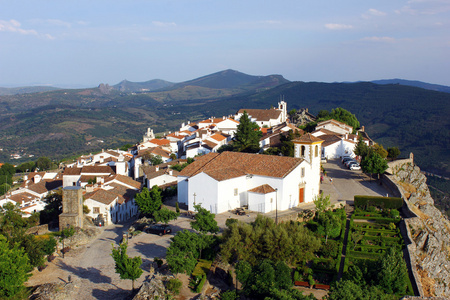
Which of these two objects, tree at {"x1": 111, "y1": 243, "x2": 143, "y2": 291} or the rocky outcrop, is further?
the rocky outcrop

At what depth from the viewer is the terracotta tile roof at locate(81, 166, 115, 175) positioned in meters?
50.1

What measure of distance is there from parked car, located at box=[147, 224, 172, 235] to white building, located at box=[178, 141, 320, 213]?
3.48 m

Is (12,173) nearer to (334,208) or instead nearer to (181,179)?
(181,179)

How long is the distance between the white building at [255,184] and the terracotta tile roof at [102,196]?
26.9 ft

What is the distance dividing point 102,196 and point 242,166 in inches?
538

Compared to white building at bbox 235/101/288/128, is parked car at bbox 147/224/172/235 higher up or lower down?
lower down

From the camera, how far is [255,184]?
3114 centimetres

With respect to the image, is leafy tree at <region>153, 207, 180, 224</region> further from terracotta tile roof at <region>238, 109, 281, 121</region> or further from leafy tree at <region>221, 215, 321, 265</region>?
terracotta tile roof at <region>238, 109, 281, 121</region>

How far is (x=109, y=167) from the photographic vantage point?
169 feet

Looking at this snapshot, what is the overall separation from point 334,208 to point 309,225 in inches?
174

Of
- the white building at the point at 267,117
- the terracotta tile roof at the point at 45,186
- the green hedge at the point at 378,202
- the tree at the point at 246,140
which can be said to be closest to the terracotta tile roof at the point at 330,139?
the tree at the point at 246,140

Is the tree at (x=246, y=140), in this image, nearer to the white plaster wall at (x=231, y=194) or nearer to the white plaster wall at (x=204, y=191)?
the white plaster wall at (x=231, y=194)

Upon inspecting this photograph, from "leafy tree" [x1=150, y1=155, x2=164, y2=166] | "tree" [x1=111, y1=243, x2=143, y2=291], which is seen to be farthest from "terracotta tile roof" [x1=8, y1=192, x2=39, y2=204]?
"tree" [x1=111, y1=243, x2=143, y2=291]

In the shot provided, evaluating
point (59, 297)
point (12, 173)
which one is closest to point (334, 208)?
point (59, 297)
